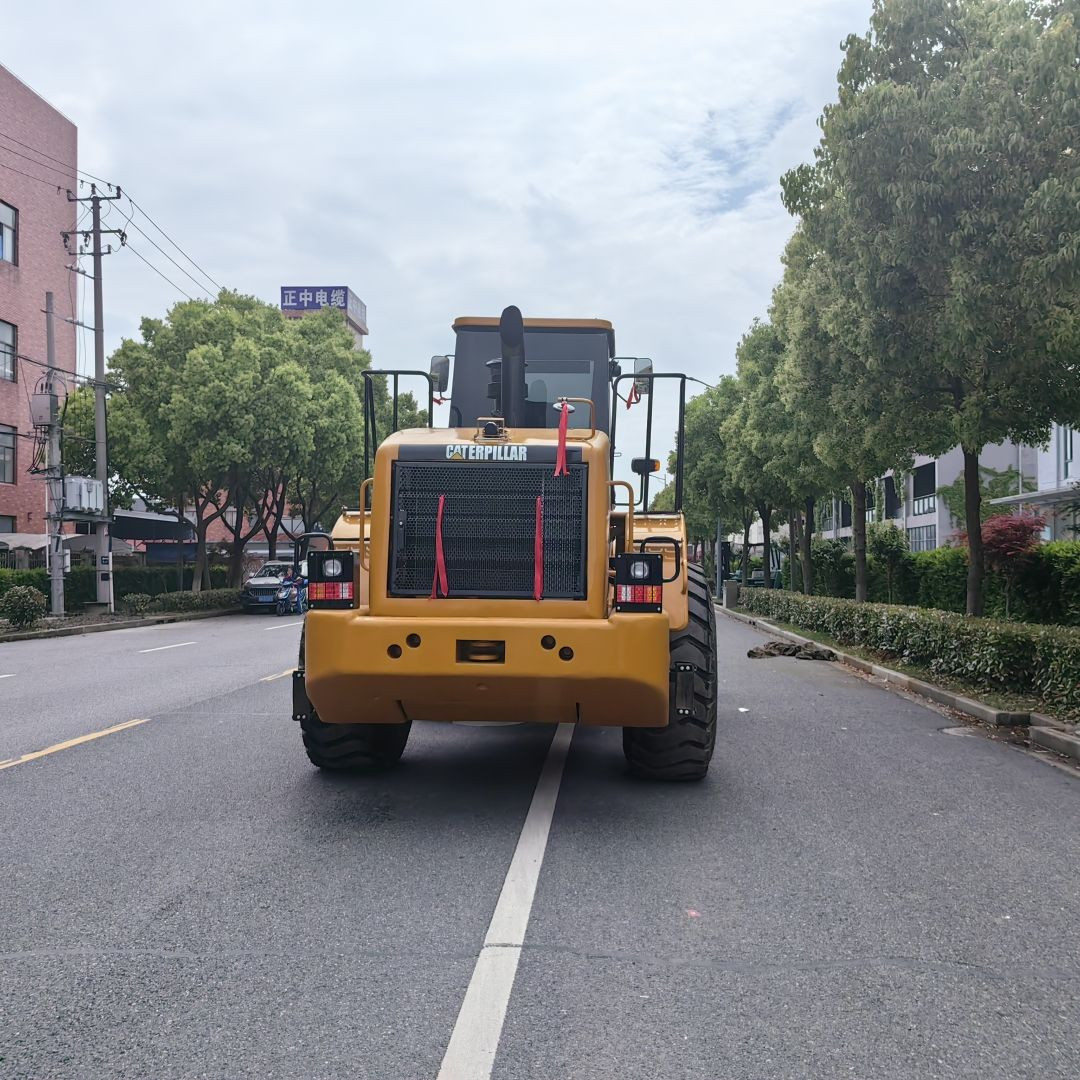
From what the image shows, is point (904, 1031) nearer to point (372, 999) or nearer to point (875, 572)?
point (372, 999)

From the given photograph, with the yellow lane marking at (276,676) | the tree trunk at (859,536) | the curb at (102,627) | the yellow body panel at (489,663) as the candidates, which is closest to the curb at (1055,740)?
the yellow body panel at (489,663)

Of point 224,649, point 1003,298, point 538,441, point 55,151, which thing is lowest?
point 224,649

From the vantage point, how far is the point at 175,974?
3822 millimetres

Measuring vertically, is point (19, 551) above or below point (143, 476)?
below

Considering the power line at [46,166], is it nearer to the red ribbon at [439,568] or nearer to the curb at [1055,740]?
the red ribbon at [439,568]

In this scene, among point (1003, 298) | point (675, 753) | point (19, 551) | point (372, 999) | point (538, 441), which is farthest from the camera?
point (19, 551)

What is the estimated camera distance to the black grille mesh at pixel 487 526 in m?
6.03

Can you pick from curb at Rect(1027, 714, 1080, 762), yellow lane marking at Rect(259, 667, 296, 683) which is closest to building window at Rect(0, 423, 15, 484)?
yellow lane marking at Rect(259, 667, 296, 683)

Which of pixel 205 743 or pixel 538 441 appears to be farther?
pixel 205 743

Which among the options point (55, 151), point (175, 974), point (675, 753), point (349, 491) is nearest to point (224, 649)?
point (675, 753)

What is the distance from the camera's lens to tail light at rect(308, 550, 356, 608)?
5.95m

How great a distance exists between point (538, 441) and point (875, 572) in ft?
74.1

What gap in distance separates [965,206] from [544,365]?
6010 mm

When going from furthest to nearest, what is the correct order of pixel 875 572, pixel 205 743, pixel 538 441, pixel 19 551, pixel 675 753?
pixel 19 551, pixel 875 572, pixel 205 743, pixel 675 753, pixel 538 441
